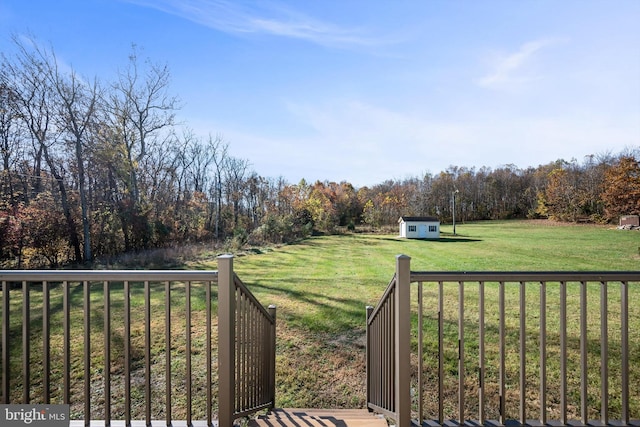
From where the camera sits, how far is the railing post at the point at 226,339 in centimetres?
130

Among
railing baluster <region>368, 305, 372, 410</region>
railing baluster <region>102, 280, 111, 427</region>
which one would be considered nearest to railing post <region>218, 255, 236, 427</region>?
railing baluster <region>102, 280, 111, 427</region>

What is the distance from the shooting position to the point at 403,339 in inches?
51.6

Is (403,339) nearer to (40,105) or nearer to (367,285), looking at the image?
(367,285)

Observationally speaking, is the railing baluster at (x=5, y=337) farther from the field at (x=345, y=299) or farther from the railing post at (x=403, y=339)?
the railing post at (x=403, y=339)

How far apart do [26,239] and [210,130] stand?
31.0 ft

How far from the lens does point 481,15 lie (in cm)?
478

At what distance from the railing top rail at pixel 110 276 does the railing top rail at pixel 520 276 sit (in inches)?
40.0

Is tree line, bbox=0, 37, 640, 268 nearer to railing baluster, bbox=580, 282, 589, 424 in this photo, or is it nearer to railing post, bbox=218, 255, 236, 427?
railing post, bbox=218, 255, 236, 427

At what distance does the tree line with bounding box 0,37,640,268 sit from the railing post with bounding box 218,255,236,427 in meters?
8.56

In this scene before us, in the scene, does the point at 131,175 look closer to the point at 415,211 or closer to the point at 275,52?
the point at 275,52

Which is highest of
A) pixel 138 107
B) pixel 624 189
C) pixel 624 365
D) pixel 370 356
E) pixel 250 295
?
pixel 138 107

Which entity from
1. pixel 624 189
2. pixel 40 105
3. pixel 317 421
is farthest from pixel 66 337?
pixel 624 189

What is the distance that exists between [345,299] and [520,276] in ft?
12.3

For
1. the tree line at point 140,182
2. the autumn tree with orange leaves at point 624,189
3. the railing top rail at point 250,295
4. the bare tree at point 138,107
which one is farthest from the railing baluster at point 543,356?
the bare tree at point 138,107
